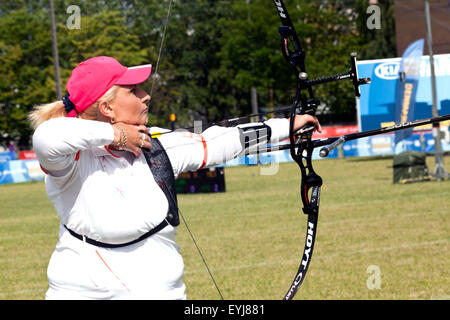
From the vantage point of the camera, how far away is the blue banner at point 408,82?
4749 mm

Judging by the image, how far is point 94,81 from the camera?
298cm

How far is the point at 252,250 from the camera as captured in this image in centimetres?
1051

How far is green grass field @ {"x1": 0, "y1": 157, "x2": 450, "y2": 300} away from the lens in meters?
Result: 7.89

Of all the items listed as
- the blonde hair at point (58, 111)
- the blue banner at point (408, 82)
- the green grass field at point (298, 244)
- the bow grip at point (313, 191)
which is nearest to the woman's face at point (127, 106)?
the blonde hair at point (58, 111)

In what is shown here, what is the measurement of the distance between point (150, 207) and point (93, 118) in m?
0.47

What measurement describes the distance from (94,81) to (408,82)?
3.14 m

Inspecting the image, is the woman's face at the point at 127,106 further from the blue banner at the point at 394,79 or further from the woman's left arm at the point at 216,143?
the blue banner at the point at 394,79

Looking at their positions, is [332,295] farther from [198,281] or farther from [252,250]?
[252,250]

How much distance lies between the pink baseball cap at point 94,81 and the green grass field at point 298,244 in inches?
191

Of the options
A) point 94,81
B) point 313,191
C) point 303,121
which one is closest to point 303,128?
point 303,121

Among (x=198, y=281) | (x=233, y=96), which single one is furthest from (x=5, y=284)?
(x=233, y=96)

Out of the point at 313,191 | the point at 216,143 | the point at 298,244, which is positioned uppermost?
the point at 216,143

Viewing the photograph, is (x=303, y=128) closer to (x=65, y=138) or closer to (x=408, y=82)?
(x=65, y=138)
